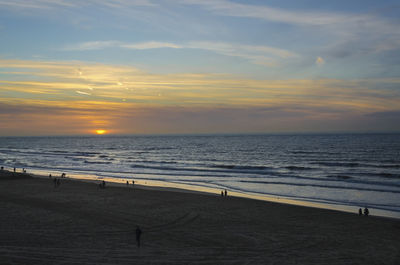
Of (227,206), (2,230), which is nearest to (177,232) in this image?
(227,206)

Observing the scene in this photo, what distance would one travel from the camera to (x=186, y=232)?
20.2 meters

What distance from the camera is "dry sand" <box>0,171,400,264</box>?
15875 millimetres

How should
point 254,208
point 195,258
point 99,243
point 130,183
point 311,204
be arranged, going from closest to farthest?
point 195,258
point 99,243
point 254,208
point 311,204
point 130,183

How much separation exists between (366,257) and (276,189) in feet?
71.2

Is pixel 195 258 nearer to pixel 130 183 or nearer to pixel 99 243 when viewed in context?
pixel 99 243

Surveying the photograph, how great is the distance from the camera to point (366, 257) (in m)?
16.0

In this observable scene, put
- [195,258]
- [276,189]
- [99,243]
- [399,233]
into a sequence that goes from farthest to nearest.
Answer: [276,189] < [399,233] < [99,243] < [195,258]

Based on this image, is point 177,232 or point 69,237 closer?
point 69,237

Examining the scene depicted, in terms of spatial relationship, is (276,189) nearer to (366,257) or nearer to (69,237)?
(366,257)

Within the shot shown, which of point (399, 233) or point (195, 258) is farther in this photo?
point (399, 233)

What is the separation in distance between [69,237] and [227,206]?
1279 centimetres

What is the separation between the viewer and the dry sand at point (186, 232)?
15.9m

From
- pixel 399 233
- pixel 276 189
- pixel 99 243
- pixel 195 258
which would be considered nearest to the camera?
pixel 195 258

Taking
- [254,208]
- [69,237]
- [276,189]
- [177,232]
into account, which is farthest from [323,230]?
[276,189]
